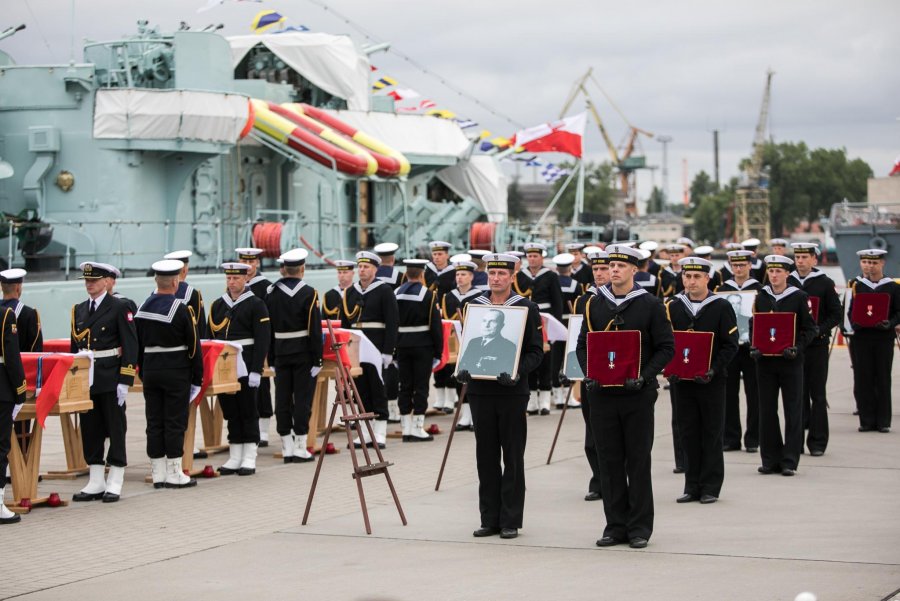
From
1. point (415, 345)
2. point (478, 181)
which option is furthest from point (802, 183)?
point (415, 345)

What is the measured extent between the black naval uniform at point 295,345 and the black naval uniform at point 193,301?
30.4 inches

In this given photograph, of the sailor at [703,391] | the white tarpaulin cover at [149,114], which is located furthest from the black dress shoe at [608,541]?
the white tarpaulin cover at [149,114]

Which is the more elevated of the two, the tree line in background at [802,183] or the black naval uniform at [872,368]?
the tree line in background at [802,183]

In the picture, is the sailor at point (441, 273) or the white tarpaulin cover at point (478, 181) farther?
the white tarpaulin cover at point (478, 181)

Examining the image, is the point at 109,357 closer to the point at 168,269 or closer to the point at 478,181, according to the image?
the point at 168,269

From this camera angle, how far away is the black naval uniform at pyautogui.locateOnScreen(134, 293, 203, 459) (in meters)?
11.2

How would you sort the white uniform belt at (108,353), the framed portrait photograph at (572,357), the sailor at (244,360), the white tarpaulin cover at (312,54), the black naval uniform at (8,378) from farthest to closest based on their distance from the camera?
1. the white tarpaulin cover at (312,54)
2. the sailor at (244,360)
3. the framed portrait photograph at (572,357)
4. the white uniform belt at (108,353)
5. the black naval uniform at (8,378)

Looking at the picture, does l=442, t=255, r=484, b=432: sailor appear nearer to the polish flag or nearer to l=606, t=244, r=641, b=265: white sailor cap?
l=606, t=244, r=641, b=265: white sailor cap

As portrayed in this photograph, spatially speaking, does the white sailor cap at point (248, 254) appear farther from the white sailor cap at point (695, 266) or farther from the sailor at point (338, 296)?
the white sailor cap at point (695, 266)

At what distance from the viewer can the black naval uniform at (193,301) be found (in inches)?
452

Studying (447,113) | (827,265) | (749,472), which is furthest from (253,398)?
(827,265)

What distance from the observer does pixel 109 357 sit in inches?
432

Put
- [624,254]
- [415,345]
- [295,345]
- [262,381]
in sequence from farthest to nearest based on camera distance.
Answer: [415,345], [262,381], [295,345], [624,254]

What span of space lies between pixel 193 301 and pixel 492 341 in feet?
13.0
